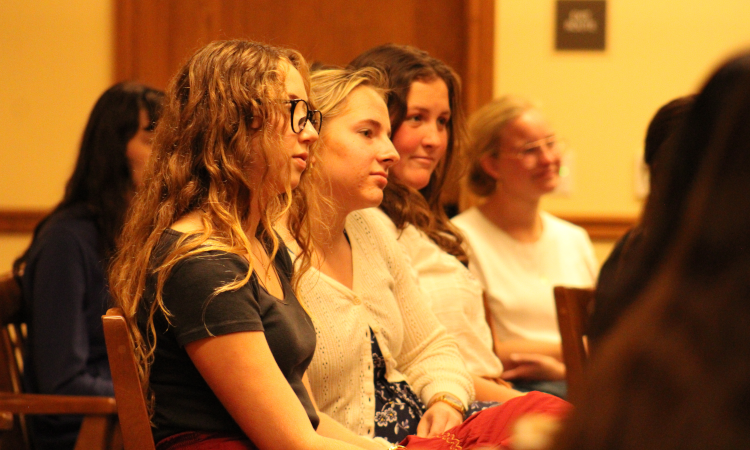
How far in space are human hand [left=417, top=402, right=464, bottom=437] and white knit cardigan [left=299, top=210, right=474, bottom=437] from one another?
6cm

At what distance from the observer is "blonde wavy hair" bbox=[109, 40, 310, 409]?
1077mm

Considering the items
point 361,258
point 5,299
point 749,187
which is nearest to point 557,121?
point 361,258

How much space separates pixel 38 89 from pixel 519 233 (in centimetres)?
186

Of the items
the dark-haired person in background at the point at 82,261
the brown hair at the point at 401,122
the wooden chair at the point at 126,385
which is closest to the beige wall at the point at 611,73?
the brown hair at the point at 401,122

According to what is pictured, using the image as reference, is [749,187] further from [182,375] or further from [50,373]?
[50,373]

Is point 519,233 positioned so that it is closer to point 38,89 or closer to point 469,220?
point 469,220

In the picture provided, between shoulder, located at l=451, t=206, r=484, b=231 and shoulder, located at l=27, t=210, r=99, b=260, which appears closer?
shoulder, located at l=27, t=210, r=99, b=260

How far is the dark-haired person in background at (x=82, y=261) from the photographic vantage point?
5.58 feet

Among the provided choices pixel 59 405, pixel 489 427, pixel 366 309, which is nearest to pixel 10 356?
pixel 59 405

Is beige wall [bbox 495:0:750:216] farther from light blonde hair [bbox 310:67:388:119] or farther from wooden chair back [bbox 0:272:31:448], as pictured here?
wooden chair back [bbox 0:272:31:448]

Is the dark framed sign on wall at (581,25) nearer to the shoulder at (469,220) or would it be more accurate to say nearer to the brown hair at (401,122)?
the shoulder at (469,220)

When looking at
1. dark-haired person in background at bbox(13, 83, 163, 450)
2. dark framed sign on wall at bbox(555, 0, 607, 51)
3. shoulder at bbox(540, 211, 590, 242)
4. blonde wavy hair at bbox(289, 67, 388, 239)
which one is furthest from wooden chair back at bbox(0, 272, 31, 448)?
dark framed sign on wall at bbox(555, 0, 607, 51)

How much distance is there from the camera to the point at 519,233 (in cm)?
233

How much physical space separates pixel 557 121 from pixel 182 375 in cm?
216
